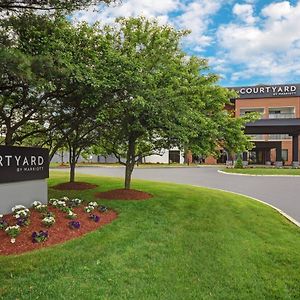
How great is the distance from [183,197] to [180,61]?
493cm

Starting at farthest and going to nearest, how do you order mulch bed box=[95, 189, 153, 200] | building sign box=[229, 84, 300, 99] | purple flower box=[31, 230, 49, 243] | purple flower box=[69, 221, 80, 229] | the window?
building sign box=[229, 84, 300, 99] → the window → mulch bed box=[95, 189, 153, 200] → purple flower box=[69, 221, 80, 229] → purple flower box=[31, 230, 49, 243]

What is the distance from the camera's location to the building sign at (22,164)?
24.7 feet

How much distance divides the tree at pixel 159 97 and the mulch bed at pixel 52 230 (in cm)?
293

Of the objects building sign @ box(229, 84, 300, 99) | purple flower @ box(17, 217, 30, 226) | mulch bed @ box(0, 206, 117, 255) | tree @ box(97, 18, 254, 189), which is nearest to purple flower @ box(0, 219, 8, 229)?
mulch bed @ box(0, 206, 117, 255)

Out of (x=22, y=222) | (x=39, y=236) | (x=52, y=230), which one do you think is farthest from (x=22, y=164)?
(x=39, y=236)

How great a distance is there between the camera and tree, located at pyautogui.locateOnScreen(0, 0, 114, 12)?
6.47 metres

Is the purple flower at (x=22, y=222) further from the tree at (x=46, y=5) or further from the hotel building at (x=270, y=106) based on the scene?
the hotel building at (x=270, y=106)

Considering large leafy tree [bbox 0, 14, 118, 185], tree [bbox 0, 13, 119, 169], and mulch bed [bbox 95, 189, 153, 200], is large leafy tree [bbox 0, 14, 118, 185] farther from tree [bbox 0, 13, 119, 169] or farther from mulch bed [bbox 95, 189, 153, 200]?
mulch bed [bbox 95, 189, 153, 200]

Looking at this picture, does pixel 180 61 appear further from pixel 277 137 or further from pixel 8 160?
pixel 277 137

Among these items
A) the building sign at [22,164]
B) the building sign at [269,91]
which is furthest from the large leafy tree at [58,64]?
the building sign at [269,91]

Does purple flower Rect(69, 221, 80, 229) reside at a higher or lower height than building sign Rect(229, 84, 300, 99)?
lower

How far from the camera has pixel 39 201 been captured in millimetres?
8688

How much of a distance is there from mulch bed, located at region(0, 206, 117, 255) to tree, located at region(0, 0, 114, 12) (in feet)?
13.8

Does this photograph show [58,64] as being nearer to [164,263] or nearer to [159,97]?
[159,97]
